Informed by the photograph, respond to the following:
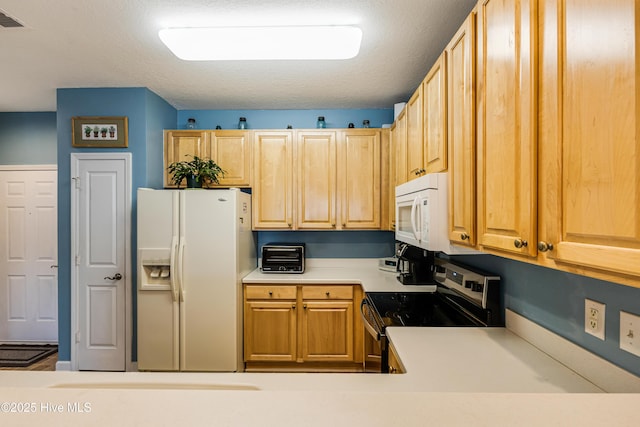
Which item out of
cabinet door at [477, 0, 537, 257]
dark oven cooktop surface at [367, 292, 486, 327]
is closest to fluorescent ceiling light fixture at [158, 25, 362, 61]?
cabinet door at [477, 0, 537, 257]

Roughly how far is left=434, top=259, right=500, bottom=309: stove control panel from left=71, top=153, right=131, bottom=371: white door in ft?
8.79

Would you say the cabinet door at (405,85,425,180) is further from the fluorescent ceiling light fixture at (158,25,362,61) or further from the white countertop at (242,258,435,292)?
the white countertop at (242,258,435,292)

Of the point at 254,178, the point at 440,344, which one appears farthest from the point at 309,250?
the point at 440,344

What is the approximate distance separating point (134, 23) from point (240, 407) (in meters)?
2.22

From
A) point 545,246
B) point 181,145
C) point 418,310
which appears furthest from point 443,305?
point 181,145

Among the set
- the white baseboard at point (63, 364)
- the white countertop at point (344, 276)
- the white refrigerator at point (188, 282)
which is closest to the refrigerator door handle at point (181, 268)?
the white refrigerator at point (188, 282)

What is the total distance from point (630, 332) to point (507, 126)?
0.73 m

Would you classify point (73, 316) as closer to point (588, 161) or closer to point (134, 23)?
point (134, 23)

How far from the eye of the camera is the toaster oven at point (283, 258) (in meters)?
3.20

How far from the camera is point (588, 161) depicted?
77 cm

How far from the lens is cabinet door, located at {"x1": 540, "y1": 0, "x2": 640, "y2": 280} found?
669mm

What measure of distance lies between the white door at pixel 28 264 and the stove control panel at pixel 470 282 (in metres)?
4.17

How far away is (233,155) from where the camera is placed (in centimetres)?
328

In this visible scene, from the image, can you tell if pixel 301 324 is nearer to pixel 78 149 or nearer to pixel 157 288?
pixel 157 288
